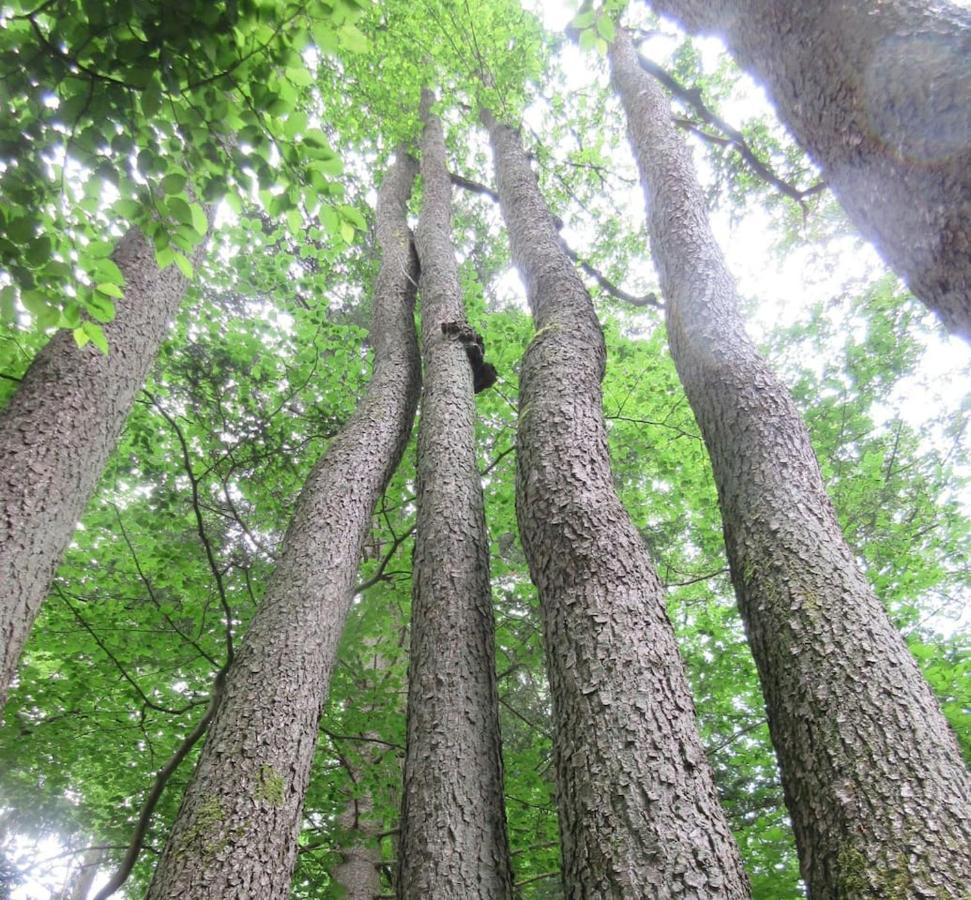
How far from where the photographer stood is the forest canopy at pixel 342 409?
165cm

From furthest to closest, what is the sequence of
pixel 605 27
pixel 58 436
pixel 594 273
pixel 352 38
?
1. pixel 594 273
2. pixel 58 436
3. pixel 605 27
4. pixel 352 38

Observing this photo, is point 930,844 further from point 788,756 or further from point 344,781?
point 344,781

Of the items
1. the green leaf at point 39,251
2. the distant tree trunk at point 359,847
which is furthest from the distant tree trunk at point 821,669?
the distant tree trunk at point 359,847

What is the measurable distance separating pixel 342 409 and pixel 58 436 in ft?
12.6

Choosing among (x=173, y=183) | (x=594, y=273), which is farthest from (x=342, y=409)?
(x=173, y=183)

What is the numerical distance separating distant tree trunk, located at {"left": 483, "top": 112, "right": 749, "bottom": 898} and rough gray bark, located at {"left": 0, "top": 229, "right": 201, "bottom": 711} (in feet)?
6.49

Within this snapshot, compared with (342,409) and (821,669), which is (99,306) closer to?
(821,669)

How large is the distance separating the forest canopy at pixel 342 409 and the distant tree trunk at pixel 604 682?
312mm

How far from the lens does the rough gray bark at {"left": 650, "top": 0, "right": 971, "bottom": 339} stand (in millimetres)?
1379

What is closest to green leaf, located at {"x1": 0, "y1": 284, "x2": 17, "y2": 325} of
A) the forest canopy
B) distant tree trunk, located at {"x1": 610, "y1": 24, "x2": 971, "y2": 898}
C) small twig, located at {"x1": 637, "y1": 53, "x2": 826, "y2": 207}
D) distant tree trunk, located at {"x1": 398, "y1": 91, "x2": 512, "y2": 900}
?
the forest canopy

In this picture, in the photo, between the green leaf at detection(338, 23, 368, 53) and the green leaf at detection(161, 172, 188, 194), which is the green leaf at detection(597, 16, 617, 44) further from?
the green leaf at detection(161, 172, 188, 194)

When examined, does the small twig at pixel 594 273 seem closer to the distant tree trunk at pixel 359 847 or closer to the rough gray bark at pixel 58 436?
the rough gray bark at pixel 58 436

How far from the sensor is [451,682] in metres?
2.72

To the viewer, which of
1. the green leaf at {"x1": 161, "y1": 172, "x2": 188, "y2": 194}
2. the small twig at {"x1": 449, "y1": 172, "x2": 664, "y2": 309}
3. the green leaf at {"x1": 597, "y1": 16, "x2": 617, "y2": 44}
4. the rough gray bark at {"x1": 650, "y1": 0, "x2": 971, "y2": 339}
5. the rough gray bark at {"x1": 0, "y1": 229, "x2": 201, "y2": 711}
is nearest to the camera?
the rough gray bark at {"x1": 650, "y1": 0, "x2": 971, "y2": 339}
